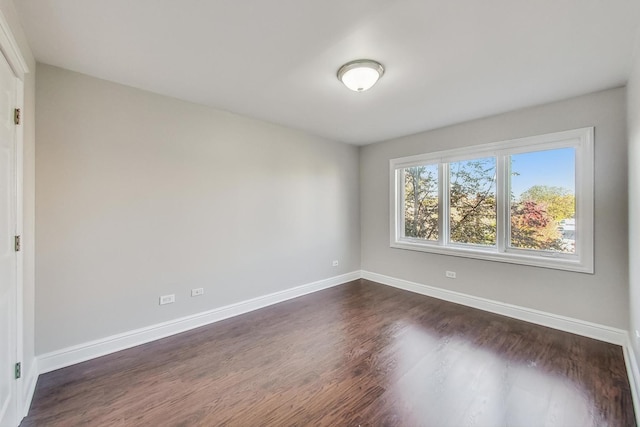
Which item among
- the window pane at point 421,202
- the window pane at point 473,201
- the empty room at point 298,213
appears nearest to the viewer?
the empty room at point 298,213

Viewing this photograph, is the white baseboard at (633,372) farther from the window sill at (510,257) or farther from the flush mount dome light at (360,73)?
the flush mount dome light at (360,73)

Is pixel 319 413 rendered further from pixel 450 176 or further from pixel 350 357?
pixel 450 176

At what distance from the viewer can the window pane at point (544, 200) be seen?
301 centimetres

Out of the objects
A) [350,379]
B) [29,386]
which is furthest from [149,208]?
[350,379]

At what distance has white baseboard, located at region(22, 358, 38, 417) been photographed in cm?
178

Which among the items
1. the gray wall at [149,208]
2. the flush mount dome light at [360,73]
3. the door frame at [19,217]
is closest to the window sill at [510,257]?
the gray wall at [149,208]

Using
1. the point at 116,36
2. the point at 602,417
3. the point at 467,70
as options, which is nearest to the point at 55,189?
the point at 116,36

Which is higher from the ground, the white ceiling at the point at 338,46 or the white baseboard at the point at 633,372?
the white ceiling at the point at 338,46

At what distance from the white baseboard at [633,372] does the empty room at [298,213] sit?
3cm

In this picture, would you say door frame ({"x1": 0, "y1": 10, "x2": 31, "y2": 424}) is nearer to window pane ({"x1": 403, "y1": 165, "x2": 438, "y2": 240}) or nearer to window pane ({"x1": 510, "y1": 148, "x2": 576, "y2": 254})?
window pane ({"x1": 403, "y1": 165, "x2": 438, "y2": 240})

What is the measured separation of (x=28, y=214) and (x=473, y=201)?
15.7ft

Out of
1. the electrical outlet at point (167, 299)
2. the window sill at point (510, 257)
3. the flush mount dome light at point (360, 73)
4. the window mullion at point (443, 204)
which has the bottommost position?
the electrical outlet at point (167, 299)

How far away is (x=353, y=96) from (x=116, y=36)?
2080mm

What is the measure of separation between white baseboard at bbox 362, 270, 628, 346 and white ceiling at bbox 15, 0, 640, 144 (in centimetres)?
246
